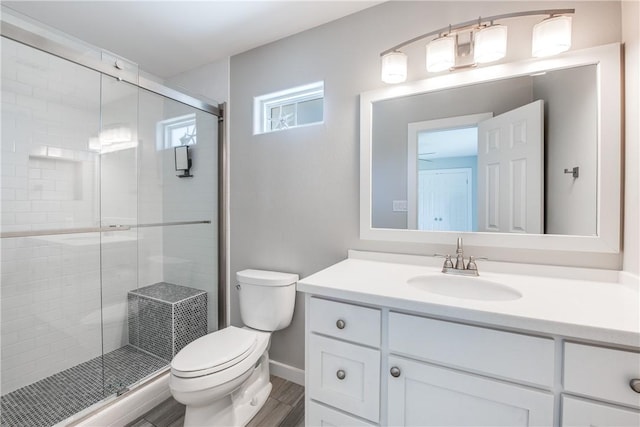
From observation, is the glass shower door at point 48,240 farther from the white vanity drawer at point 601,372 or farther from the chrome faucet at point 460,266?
the white vanity drawer at point 601,372

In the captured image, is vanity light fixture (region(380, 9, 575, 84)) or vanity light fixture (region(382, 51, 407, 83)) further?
vanity light fixture (region(382, 51, 407, 83))

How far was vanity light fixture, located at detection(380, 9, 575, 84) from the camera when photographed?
1123 mm

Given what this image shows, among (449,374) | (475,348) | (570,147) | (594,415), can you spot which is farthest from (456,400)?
(570,147)

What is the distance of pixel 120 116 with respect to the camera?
6.35 ft

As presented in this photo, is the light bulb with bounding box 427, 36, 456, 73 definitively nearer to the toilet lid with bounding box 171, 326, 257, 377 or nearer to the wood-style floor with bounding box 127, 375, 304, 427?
the toilet lid with bounding box 171, 326, 257, 377

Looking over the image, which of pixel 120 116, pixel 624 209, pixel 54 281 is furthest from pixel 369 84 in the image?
pixel 54 281

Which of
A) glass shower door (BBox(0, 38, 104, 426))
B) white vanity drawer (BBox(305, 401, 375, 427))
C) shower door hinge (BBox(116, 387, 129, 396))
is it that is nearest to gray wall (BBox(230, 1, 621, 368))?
white vanity drawer (BBox(305, 401, 375, 427))

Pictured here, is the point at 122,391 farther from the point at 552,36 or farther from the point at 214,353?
the point at 552,36

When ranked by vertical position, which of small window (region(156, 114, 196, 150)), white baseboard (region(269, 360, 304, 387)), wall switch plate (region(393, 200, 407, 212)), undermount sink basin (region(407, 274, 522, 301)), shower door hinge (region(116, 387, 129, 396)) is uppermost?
small window (region(156, 114, 196, 150))

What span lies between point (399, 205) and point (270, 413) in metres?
1.39

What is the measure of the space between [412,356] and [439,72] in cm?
133

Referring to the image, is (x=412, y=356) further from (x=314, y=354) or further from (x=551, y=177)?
(x=551, y=177)

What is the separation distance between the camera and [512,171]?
4.19ft

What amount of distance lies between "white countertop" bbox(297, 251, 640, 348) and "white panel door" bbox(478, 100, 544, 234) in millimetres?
209
